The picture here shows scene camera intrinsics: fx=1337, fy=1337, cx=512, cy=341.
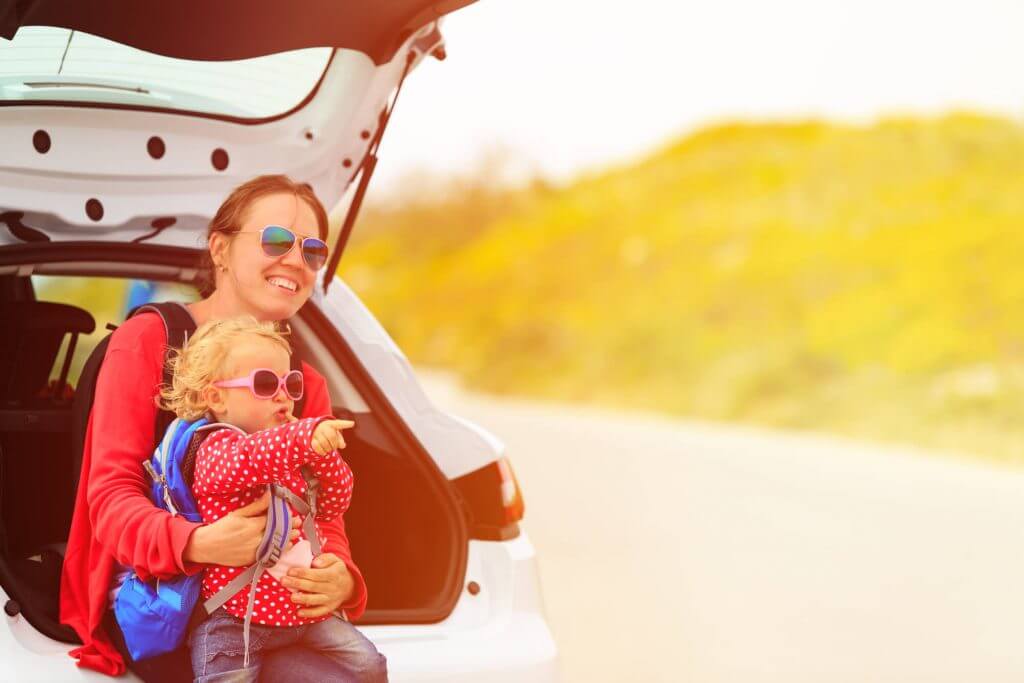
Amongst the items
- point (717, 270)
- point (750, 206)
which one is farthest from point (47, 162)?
point (750, 206)

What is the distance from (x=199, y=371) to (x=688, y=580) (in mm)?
4764

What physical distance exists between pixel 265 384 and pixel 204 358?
114mm

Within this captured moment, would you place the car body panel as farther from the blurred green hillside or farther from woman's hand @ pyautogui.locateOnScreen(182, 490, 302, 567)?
the blurred green hillside

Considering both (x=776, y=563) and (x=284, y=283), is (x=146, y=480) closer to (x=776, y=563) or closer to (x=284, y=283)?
(x=284, y=283)

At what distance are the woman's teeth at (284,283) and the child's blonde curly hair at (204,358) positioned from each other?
0.56 ft

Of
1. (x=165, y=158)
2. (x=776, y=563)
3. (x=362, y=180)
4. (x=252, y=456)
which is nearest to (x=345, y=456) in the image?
(x=362, y=180)

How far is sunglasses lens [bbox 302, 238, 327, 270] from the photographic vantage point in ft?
8.18

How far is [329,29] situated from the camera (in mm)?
3076

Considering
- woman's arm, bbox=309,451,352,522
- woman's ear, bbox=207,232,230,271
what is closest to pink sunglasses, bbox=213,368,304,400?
woman's arm, bbox=309,451,352,522

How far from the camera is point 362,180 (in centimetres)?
324

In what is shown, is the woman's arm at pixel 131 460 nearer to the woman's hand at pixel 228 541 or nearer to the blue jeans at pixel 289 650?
the woman's hand at pixel 228 541

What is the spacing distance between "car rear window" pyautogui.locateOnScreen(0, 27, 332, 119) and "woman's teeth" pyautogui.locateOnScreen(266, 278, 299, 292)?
0.78 metres

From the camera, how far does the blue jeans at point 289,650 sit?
7.45 ft

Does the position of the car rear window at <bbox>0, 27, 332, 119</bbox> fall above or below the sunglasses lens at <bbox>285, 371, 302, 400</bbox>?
above
